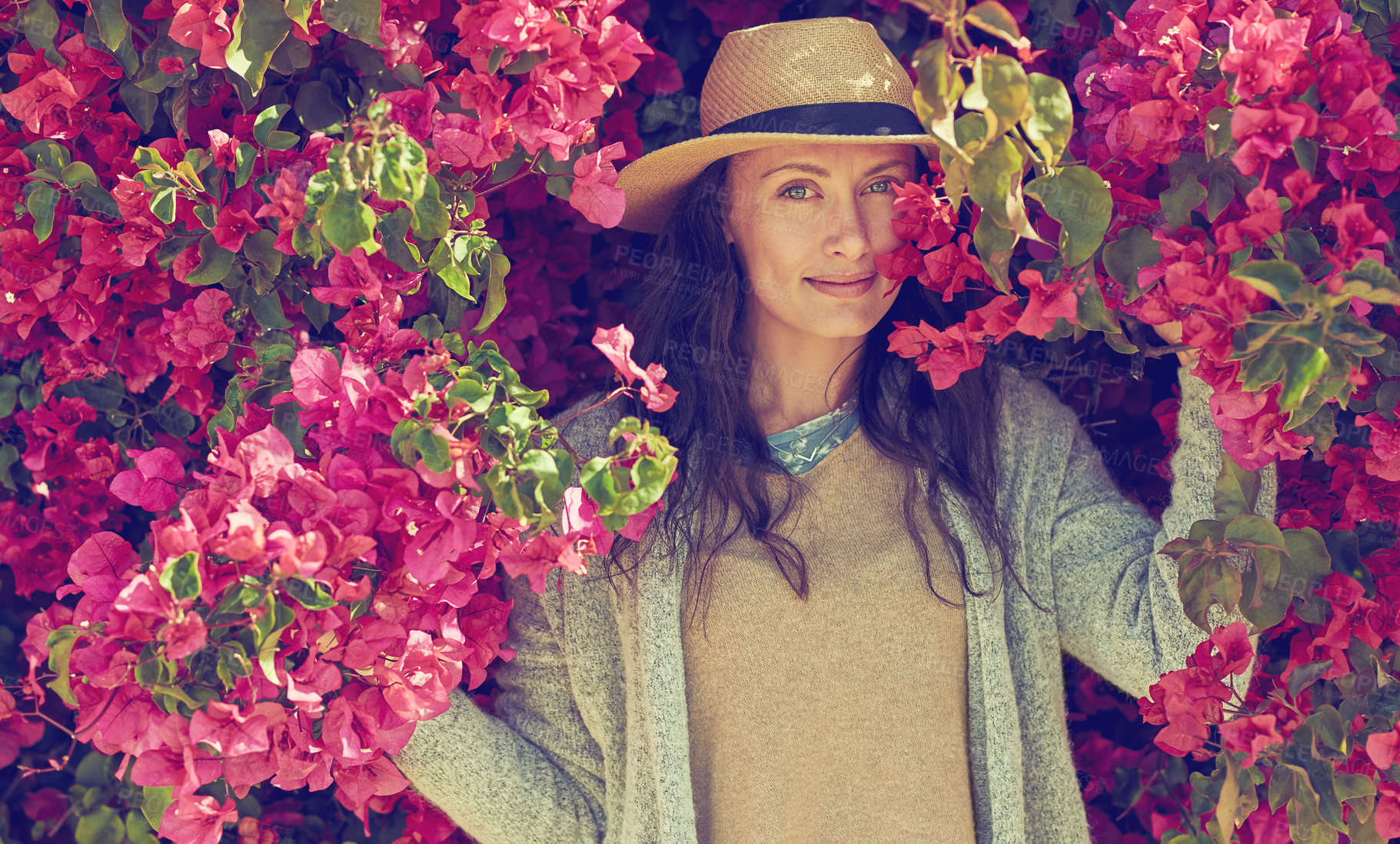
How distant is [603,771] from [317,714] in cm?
69

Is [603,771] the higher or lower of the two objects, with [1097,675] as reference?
higher

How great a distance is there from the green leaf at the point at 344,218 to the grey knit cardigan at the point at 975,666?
0.66 meters

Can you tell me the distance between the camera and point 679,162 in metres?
1.68

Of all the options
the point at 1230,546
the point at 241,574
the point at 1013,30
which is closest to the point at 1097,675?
the point at 1230,546

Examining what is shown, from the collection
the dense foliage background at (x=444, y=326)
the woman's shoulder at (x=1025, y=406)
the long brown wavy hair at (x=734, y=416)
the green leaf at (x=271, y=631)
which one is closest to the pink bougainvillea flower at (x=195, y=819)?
the dense foliage background at (x=444, y=326)

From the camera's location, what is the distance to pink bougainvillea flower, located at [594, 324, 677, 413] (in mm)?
1186

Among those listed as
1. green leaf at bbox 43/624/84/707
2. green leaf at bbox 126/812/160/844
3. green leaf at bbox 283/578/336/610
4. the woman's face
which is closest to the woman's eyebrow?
the woman's face

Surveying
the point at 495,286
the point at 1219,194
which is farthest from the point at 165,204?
the point at 1219,194

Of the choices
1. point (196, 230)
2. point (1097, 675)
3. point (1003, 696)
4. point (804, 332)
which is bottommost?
point (1097, 675)

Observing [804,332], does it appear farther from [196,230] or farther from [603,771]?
[196,230]

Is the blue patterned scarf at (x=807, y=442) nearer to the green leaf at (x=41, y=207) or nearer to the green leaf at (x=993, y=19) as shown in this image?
the green leaf at (x=993, y=19)

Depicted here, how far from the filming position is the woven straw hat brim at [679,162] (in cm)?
153

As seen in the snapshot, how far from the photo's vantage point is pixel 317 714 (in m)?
1.24

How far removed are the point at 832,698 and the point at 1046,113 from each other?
923mm
